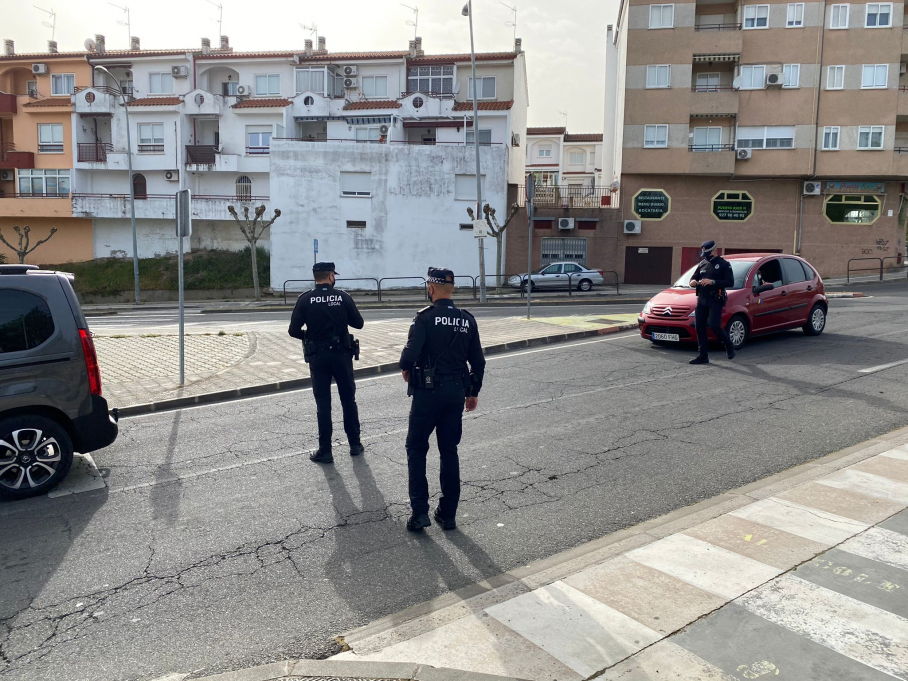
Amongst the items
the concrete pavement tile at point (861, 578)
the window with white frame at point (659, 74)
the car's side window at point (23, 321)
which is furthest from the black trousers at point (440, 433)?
the window with white frame at point (659, 74)

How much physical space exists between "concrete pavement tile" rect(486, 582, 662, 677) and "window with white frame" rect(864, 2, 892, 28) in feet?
130

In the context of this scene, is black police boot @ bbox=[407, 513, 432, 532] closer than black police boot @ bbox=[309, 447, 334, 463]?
Yes

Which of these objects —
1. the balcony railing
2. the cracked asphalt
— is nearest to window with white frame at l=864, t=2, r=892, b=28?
the cracked asphalt

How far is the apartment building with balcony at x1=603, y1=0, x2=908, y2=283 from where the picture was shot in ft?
114

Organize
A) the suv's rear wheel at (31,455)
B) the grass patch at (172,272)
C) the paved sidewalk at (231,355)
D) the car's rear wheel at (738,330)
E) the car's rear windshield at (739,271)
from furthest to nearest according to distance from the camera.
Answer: the grass patch at (172,272) → the car's rear windshield at (739,271) → the car's rear wheel at (738,330) → the paved sidewalk at (231,355) → the suv's rear wheel at (31,455)

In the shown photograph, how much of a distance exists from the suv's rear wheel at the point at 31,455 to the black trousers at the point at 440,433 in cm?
318

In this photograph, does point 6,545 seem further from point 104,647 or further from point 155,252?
point 155,252

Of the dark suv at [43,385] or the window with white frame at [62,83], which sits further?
Answer: the window with white frame at [62,83]

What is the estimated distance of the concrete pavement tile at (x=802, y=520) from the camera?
16.0ft

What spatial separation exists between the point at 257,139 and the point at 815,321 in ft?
127

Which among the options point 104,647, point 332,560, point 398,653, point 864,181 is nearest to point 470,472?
point 332,560

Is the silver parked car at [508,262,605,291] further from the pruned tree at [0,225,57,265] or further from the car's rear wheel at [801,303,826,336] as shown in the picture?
the pruned tree at [0,225,57,265]

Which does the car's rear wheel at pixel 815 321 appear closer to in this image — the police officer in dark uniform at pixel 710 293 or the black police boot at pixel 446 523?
the police officer in dark uniform at pixel 710 293

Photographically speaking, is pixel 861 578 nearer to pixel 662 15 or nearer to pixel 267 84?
pixel 662 15
